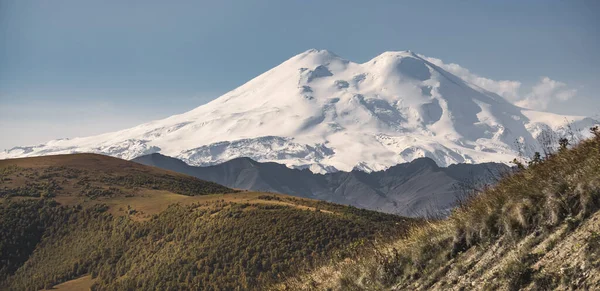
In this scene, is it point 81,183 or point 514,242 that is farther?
point 81,183

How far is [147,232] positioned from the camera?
4797 cm

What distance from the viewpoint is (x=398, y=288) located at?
787 centimetres

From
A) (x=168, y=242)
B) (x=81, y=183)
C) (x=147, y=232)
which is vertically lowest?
(x=168, y=242)

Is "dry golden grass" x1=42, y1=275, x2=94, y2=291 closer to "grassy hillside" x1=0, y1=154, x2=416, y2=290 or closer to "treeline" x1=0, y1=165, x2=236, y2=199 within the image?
"grassy hillside" x1=0, y1=154, x2=416, y2=290

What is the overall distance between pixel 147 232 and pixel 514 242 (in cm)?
4552

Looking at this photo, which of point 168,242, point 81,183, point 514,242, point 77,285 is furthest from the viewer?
point 81,183

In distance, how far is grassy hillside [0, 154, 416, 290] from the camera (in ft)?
124

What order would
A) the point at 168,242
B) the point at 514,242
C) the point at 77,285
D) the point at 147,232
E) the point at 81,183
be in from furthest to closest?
the point at 81,183, the point at 147,232, the point at 168,242, the point at 77,285, the point at 514,242

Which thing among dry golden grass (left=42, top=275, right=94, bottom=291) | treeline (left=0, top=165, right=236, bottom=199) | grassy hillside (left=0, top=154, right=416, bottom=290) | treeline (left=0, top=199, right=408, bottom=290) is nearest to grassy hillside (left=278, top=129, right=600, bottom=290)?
grassy hillside (left=0, top=154, right=416, bottom=290)

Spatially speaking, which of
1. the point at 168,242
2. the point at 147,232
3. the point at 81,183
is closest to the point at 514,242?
the point at 168,242

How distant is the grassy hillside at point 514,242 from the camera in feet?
18.3

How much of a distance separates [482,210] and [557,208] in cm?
122

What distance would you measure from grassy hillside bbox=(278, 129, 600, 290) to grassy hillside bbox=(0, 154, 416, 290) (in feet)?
69.0

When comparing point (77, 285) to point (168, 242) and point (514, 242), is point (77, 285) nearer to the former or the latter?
point (168, 242)
